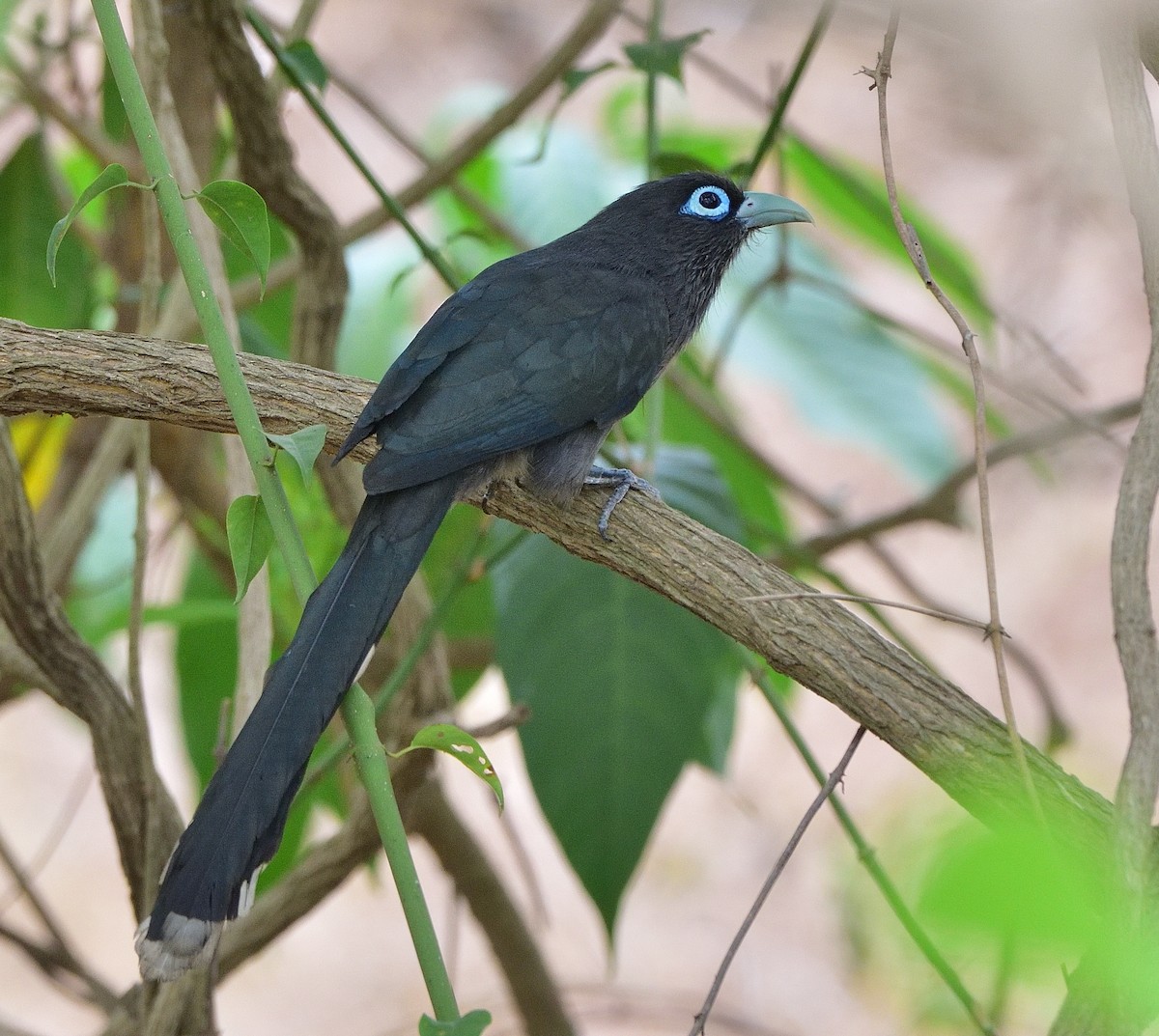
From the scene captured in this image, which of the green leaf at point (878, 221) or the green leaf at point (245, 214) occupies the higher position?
the green leaf at point (878, 221)

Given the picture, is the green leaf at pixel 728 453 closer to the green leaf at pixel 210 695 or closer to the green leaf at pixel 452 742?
the green leaf at pixel 210 695

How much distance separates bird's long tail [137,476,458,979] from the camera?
1562 mm

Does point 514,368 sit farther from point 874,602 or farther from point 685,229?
point 874,602

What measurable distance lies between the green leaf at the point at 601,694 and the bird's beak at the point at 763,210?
36.9 inches

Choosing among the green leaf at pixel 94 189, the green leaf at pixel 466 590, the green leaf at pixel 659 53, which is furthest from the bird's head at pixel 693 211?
the green leaf at pixel 94 189

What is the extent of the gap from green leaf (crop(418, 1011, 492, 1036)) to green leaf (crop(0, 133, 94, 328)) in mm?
2487

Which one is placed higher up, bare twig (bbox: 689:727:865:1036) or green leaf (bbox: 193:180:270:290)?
green leaf (bbox: 193:180:270:290)

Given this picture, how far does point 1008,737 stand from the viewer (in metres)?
1.77

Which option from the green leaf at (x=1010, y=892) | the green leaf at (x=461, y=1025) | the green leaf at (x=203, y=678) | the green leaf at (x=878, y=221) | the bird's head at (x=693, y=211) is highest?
the green leaf at (x=878, y=221)

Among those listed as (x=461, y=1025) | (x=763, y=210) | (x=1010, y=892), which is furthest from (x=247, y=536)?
(x=763, y=210)

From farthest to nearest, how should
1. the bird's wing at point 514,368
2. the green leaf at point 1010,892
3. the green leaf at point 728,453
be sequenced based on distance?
the green leaf at point 728,453 < the bird's wing at point 514,368 < the green leaf at point 1010,892

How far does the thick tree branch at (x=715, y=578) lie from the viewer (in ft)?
5.79

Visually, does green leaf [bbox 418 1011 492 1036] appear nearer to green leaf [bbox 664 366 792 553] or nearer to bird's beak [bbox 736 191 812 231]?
bird's beak [bbox 736 191 812 231]

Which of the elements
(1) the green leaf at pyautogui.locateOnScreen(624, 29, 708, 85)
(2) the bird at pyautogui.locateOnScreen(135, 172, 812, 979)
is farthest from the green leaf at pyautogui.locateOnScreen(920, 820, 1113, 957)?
(1) the green leaf at pyautogui.locateOnScreen(624, 29, 708, 85)
